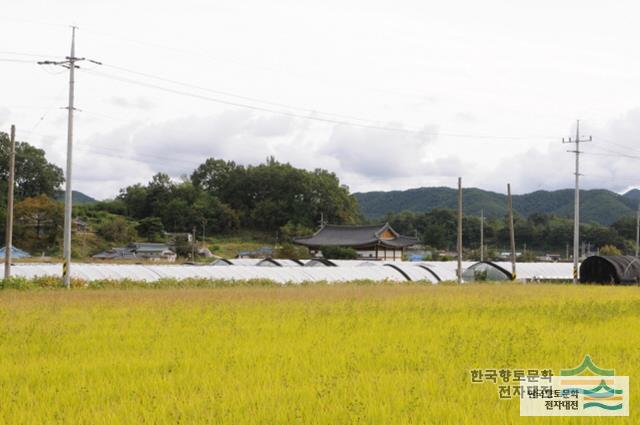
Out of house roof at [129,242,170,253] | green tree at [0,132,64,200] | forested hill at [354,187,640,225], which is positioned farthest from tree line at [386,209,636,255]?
green tree at [0,132,64,200]

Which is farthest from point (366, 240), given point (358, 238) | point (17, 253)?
point (17, 253)

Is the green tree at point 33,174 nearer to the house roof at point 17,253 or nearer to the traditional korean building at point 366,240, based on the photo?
the house roof at point 17,253

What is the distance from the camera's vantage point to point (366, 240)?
168 feet

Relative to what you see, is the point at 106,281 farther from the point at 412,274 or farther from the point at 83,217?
the point at 83,217

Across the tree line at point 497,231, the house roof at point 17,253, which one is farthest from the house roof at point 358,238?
the house roof at point 17,253

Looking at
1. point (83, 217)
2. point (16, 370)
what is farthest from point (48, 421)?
point (83, 217)

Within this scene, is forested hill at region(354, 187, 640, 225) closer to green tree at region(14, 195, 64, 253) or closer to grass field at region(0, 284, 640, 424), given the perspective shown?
green tree at region(14, 195, 64, 253)

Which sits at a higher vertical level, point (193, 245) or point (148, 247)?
point (193, 245)

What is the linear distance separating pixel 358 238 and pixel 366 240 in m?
1.08

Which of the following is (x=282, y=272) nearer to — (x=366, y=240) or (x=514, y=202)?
(x=366, y=240)

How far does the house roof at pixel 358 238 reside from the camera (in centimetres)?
5106

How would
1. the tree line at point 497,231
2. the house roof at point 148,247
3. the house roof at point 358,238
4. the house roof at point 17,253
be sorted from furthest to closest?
the tree line at point 497,231 < the house roof at point 148,247 < the house roof at point 358,238 < the house roof at point 17,253

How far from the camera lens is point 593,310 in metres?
13.8

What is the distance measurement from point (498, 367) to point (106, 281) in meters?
17.1
